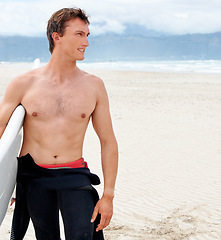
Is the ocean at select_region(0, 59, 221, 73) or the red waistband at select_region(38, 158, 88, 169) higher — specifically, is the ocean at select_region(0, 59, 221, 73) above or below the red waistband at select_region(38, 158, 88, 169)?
above

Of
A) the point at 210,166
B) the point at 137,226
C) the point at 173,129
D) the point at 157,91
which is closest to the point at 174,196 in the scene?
the point at 137,226

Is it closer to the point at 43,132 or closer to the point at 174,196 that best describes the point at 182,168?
the point at 174,196

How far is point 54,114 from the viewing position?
222 cm

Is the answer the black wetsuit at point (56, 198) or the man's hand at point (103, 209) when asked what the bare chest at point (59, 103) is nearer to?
the black wetsuit at point (56, 198)

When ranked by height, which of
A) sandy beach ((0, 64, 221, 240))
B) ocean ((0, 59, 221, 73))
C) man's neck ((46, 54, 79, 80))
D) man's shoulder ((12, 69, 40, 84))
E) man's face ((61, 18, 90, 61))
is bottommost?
sandy beach ((0, 64, 221, 240))

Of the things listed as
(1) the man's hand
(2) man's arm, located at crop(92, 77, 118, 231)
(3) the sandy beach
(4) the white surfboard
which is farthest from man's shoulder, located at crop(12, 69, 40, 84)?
(3) the sandy beach

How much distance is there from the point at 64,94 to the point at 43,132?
0.84 ft

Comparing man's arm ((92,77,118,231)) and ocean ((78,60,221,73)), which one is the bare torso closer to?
man's arm ((92,77,118,231))

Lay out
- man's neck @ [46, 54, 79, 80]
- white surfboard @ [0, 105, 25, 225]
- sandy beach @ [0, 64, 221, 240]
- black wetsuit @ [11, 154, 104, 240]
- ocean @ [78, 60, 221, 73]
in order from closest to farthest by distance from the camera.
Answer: white surfboard @ [0, 105, 25, 225], black wetsuit @ [11, 154, 104, 240], man's neck @ [46, 54, 79, 80], sandy beach @ [0, 64, 221, 240], ocean @ [78, 60, 221, 73]

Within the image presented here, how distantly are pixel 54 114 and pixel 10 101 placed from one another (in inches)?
10.2

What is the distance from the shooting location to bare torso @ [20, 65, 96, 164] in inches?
86.7

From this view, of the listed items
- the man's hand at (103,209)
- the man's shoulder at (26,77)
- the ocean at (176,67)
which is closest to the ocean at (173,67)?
the ocean at (176,67)

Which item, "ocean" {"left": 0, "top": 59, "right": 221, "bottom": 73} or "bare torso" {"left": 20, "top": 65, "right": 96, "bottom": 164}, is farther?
"ocean" {"left": 0, "top": 59, "right": 221, "bottom": 73}

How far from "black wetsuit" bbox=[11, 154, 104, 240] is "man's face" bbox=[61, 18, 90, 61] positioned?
0.64 m
